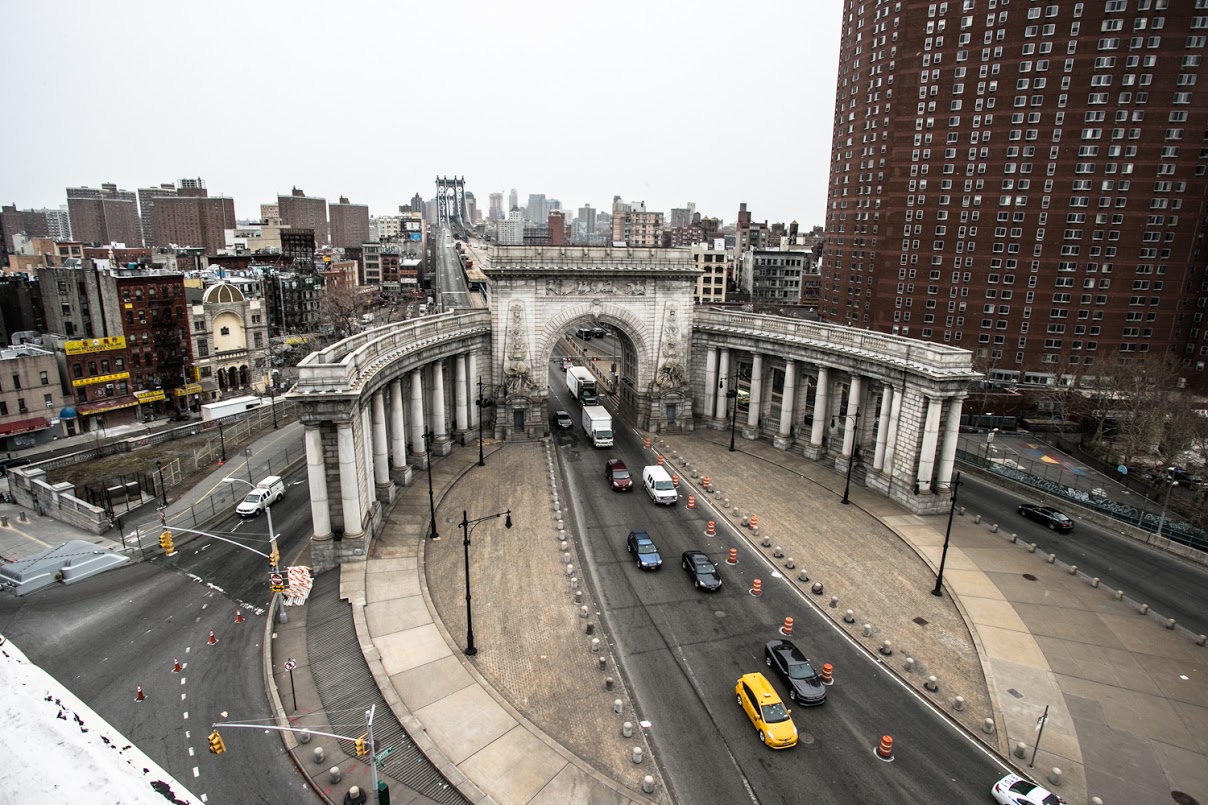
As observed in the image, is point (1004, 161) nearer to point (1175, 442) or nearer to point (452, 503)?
Result: point (1175, 442)

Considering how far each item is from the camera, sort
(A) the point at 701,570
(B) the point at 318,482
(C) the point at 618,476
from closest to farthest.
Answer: (B) the point at 318,482, (A) the point at 701,570, (C) the point at 618,476

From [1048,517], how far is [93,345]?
3704 inches

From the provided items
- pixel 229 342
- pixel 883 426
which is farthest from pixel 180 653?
pixel 229 342

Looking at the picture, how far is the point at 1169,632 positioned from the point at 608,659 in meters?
29.2

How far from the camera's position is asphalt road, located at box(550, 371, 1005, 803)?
24.7 meters

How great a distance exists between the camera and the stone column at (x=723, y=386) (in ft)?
221

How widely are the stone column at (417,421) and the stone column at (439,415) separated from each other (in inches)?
98.5

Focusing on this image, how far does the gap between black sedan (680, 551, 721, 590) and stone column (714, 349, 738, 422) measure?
1163 inches

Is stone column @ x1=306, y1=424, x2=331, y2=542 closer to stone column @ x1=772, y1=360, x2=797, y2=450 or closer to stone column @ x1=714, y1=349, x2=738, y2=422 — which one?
stone column @ x1=772, y1=360, x2=797, y2=450

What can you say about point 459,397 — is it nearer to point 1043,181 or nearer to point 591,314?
point 591,314

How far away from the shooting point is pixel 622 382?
251ft

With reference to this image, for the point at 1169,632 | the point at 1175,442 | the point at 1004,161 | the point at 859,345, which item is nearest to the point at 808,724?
the point at 1169,632

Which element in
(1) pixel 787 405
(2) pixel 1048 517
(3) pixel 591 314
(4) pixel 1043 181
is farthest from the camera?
(4) pixel 1043 181

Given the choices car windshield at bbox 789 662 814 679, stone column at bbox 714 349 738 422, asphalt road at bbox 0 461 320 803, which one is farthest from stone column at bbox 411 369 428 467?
car windshield at bbox 789 662 814 679
